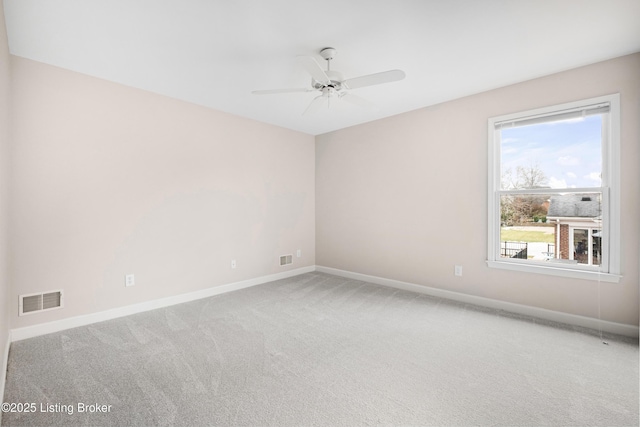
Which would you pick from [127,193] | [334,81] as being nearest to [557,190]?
[334,81]

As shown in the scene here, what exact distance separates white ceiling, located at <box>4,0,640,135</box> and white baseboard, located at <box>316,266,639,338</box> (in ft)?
8.06

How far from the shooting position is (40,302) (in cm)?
265

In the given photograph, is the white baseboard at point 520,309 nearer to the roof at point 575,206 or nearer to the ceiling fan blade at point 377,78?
the roof at point 575,206

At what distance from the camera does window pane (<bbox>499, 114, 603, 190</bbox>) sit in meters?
2.81

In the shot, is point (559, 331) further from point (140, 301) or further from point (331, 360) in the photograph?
point (140, 301)

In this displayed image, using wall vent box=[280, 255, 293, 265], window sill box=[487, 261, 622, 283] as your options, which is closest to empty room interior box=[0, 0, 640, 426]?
window sill box=[487, 261, 622, 283]

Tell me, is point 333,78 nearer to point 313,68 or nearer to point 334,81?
point 334,81

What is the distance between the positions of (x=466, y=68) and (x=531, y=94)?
2.93 feet

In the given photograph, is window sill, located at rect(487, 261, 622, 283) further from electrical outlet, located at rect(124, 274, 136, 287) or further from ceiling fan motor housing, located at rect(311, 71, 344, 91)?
electrical outlet, located at rect(124, 274, 136, 287)

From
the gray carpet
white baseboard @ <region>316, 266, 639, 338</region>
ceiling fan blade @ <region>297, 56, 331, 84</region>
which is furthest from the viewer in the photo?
white baseboard @ <region>316, 266, 639, 338</region>

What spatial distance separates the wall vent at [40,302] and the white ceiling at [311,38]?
7.05ft

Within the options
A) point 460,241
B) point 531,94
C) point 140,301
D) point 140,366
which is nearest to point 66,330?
point 140,301

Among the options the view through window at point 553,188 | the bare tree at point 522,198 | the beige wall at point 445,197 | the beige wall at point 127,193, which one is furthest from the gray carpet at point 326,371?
the bare tree at point 522,198

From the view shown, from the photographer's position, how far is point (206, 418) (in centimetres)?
162
